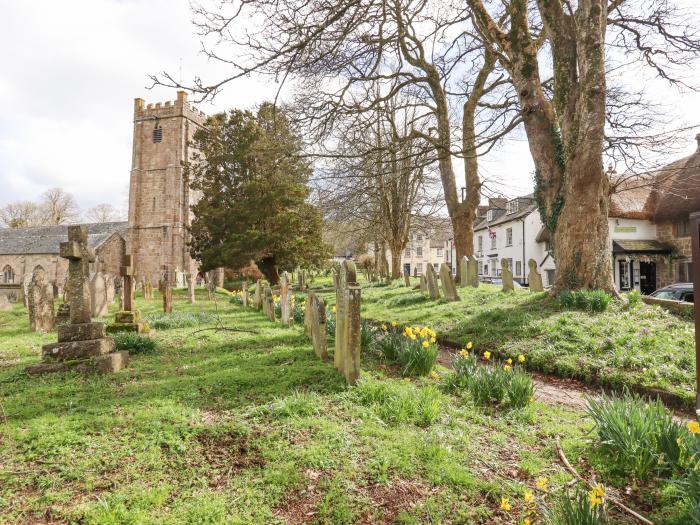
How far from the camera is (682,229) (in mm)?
22016

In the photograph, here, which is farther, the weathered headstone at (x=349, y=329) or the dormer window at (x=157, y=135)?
the dormer window at (x=157, y=135)

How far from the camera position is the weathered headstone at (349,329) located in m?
A: 4.66

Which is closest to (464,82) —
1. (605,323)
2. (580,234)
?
(580,234)

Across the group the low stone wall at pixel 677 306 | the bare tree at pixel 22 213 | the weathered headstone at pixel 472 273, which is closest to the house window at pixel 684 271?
the weathered headstone at pixel 472 273

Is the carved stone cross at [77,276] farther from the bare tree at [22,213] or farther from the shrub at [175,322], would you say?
the bare tree at [22,213]

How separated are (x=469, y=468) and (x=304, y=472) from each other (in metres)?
1.17

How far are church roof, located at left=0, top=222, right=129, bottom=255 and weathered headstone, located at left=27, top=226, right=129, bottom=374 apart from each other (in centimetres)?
3507

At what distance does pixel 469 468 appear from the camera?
9.78 ft

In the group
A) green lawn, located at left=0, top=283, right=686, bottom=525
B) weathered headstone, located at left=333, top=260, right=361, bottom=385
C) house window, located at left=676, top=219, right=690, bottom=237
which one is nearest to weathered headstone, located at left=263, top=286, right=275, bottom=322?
green lawn, located at left=0, top=283, right=686, bottom=525

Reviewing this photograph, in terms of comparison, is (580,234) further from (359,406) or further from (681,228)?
(681,228)

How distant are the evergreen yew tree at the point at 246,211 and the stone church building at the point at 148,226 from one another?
9683mm

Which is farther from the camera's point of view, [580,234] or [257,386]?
[580,234]

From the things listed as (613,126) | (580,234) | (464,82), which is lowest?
(580,234)

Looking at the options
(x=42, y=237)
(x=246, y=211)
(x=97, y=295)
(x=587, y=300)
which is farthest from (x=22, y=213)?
(x=587, y=300)
